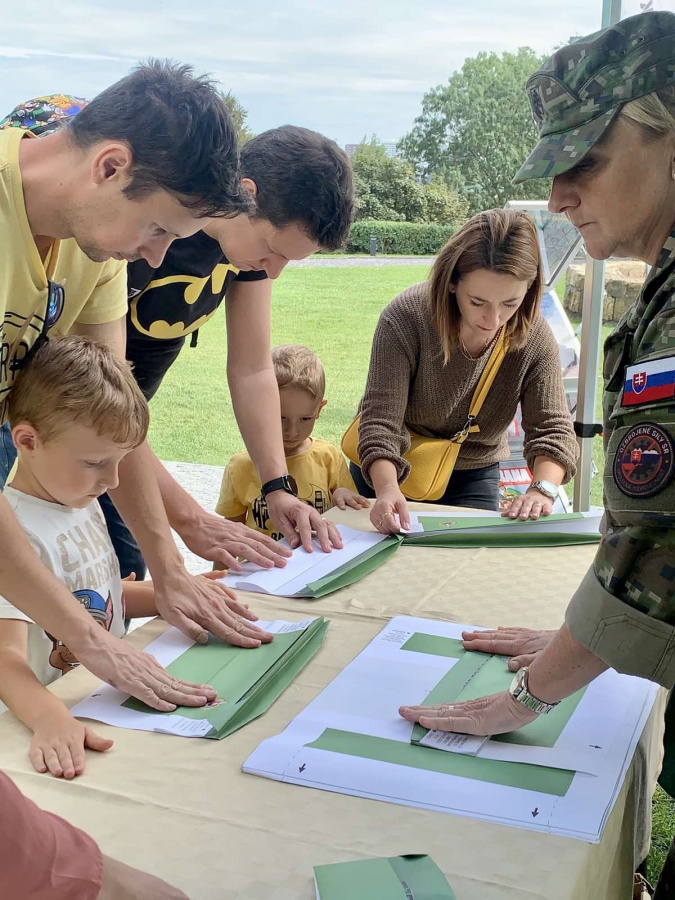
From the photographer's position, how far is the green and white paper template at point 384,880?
0.78 m

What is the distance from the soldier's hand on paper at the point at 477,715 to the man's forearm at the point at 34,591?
44cm

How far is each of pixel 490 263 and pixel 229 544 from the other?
93 centimetres

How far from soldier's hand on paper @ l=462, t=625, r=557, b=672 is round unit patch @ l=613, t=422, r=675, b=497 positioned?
0.46 m

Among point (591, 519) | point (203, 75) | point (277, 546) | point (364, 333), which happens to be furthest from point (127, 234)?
point (364, 333)

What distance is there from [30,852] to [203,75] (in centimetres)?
105

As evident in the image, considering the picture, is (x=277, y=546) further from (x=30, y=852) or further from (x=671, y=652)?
(x=30, y=852)

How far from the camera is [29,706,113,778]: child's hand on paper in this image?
3.28 feet

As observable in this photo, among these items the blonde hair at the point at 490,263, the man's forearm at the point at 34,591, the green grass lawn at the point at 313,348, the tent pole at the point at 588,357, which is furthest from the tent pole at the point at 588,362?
the green grass lawn at the point at 313,348

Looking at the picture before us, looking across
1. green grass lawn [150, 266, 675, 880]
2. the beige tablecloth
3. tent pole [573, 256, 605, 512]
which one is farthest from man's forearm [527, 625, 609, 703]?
green grass lawn [150, 266, 675, 880]

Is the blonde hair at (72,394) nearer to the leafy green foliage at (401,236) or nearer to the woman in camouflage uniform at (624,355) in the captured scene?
the woman in camouflage uniform at (624,355)

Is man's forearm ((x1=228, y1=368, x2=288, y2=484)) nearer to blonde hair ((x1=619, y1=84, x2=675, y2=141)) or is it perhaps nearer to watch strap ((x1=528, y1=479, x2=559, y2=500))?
watch strap ((x1=528, y1=479, x2=559, y2=500))

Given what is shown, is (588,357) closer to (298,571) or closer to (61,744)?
(298,571)

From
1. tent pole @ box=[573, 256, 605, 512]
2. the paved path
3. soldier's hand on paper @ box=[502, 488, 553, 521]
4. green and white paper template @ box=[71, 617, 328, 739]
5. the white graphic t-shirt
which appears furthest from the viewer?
the paved path

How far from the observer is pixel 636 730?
1.09 m
